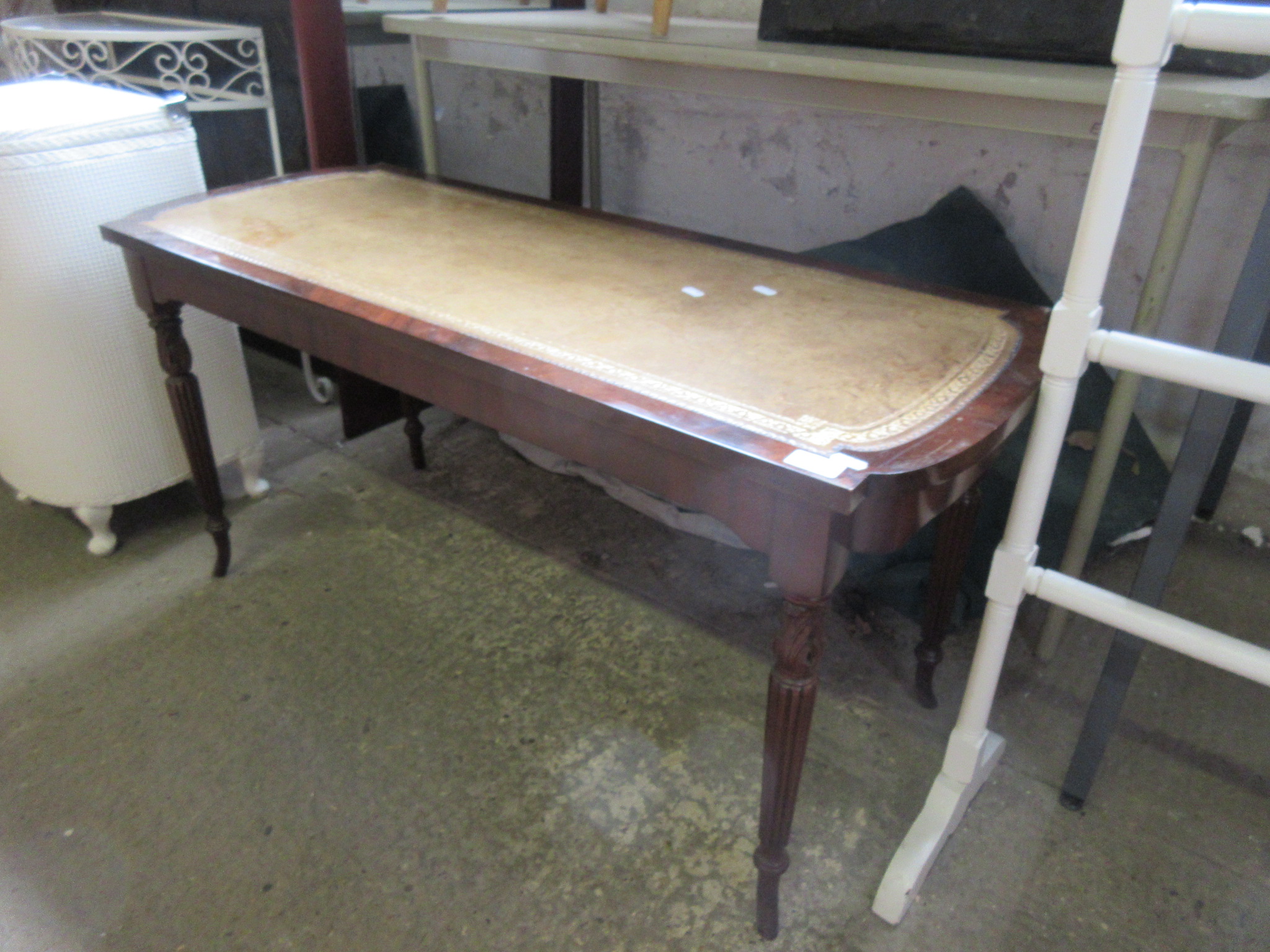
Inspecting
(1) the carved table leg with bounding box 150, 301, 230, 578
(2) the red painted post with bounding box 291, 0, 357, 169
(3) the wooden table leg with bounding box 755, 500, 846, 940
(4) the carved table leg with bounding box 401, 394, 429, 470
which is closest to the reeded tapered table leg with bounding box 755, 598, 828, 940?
(3) the wooden table leg with bounding box 755, 500, 846, 940

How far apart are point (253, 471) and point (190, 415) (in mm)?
466

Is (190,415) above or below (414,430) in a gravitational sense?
above

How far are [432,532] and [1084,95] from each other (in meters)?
1.55

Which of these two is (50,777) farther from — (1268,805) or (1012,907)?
(1268,805)

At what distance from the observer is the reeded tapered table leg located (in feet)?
3.41

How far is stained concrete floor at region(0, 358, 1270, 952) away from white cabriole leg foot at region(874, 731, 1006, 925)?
0.04 metres

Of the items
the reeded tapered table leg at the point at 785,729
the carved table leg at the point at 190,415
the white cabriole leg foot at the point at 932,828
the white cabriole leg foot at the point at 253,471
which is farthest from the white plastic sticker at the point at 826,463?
the white cabriole leg foot at the point at 253,471

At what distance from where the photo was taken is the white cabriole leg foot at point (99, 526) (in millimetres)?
2008

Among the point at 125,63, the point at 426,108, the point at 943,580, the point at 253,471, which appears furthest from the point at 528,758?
the point at 125,63

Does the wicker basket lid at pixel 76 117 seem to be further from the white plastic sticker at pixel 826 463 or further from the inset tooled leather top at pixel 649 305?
the white plastic sticker at pixel 826 463

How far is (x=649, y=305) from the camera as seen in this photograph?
1.34 meters

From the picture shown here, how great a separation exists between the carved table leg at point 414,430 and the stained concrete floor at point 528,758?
0.24m

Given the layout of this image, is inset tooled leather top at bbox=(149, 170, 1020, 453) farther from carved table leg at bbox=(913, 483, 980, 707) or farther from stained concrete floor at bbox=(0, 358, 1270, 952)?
stained concrete floor at bbox=(0, 358, 1270, 952)

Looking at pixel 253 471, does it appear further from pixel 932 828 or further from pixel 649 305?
pixel 932 828
